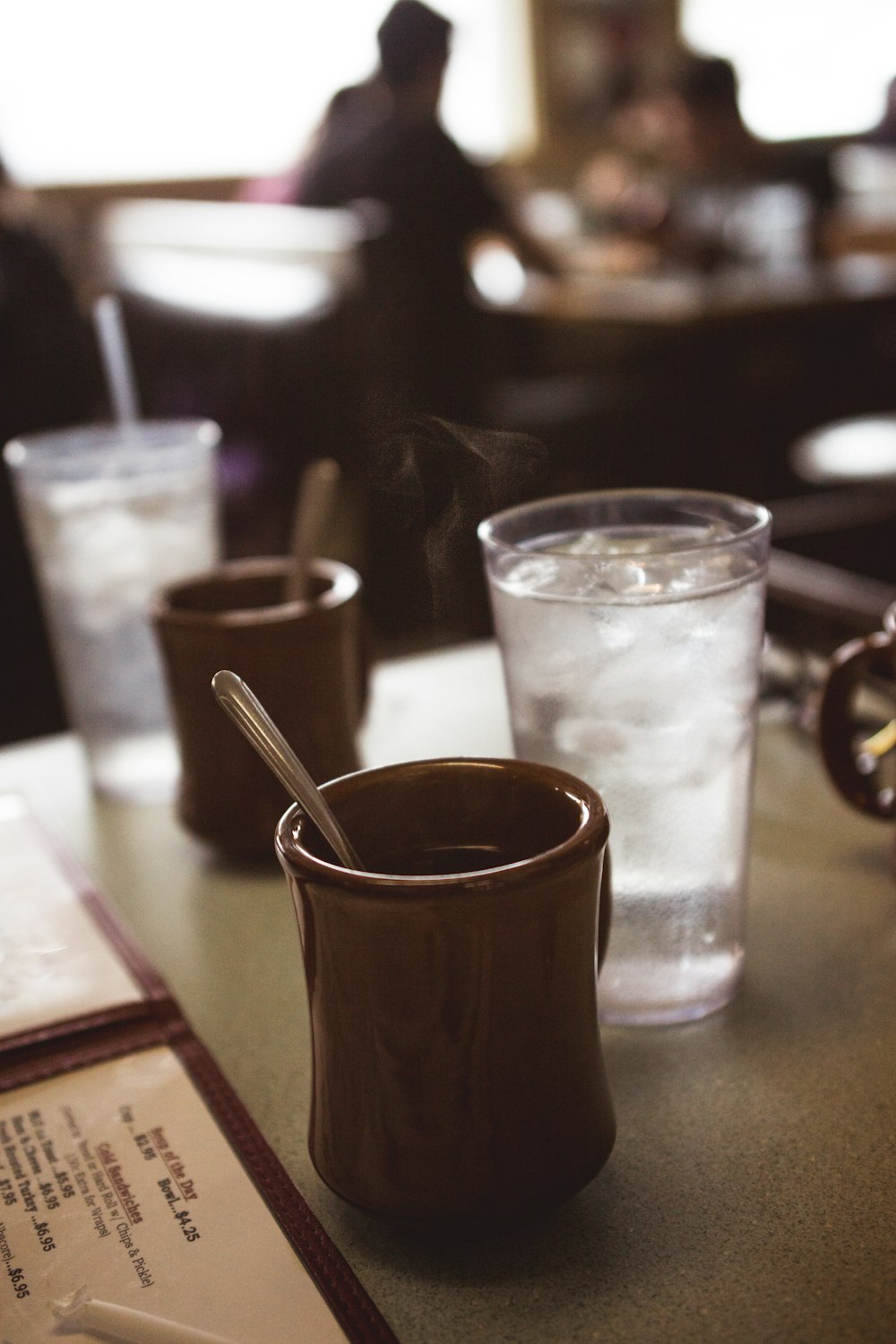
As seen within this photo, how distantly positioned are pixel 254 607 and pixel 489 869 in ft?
1.38

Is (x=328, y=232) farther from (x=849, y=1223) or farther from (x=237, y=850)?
(x=849, y=1223)

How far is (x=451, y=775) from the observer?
1.77 feet

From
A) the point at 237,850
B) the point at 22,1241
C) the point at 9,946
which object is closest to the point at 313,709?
the point at 237,850

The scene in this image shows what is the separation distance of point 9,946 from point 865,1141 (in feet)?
1.52

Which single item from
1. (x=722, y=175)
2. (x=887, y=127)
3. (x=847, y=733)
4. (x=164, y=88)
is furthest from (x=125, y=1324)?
(x=164, y=88)

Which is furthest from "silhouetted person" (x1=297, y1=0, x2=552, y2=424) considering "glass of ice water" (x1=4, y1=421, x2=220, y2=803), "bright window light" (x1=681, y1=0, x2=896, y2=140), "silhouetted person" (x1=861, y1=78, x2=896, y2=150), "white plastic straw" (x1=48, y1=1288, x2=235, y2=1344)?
"bright window light" (x1=681, y1=0, x2=896, y2=140)

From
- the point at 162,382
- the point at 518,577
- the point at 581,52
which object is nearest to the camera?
the point at 518,577

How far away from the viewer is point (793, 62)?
22.7 ft

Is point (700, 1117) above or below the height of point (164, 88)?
below

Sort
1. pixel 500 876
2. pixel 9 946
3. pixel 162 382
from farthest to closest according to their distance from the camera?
pixel 162 382 < pixel 9 946 < pixel 500 876

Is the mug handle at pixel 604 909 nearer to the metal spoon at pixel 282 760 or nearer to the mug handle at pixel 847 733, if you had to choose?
the metal spoon at pixel 282 760

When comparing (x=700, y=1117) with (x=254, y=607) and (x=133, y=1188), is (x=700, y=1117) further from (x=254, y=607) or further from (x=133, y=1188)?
(x=254, y=607)

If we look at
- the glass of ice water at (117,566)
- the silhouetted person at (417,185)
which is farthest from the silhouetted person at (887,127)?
the glass of ice water at (117,566)

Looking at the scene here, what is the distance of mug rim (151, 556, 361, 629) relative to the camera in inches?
29.5
